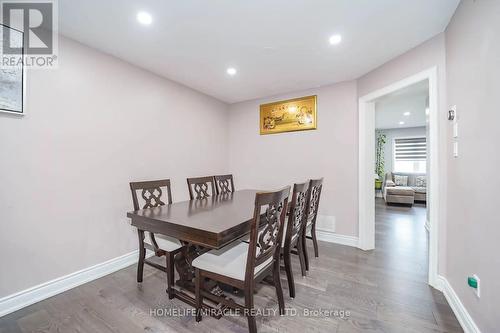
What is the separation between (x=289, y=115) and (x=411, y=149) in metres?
6.00

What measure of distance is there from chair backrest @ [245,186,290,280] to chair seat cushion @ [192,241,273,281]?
0.21 feet

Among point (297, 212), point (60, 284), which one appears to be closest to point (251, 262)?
point (297, 212)

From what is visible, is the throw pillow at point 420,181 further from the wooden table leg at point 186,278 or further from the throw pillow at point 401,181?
the wooden table leg at point 186,278

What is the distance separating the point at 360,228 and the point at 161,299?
2579mm

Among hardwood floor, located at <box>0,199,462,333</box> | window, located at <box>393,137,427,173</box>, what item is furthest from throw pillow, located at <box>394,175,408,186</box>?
hardwood floor, located at <box>0,199,462,333</box>

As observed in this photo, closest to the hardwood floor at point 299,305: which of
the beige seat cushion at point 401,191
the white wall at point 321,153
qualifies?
the white wall at point 321,153

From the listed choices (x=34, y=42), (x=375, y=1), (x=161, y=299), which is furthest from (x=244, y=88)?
(x=161, y=299)

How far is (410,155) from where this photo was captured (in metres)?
6.99

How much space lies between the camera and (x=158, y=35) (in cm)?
193

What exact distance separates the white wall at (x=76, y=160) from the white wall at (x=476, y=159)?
10.2 ft

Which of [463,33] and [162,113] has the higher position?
[463,33]

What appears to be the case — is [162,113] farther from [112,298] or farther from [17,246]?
[112,298]

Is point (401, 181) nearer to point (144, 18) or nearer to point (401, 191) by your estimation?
point (401, 191)

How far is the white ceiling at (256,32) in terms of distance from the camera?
62.2 inches
